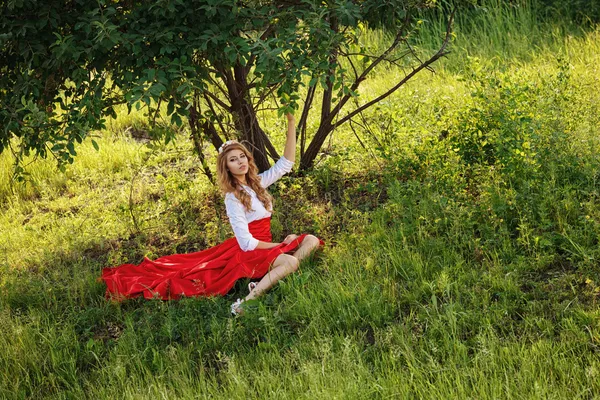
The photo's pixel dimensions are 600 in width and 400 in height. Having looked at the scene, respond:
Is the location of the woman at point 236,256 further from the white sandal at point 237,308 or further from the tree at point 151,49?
the tree at point 151,49

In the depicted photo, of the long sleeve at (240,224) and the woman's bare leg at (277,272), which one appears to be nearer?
the woman's bare leg at (277,272)

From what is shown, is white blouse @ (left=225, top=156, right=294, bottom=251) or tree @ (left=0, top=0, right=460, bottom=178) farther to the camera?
white blouse @ (left=225, top=156, right=294, bottom=251)

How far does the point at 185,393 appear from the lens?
3744 mm

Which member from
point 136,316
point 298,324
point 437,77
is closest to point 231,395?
point 298,324

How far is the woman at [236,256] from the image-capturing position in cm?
488

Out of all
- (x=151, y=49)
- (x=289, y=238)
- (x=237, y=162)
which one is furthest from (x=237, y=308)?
(x=151, y=49)

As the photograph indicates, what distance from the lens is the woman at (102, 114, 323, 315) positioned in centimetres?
488

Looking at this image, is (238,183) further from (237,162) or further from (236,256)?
(236,256)

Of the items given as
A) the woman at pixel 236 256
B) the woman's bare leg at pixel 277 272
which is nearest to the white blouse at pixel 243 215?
the woman at pixel 236 256

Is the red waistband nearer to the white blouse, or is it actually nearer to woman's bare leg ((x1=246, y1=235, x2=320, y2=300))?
the white blouse

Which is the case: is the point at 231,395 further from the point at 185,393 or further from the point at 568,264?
the point at 568,264

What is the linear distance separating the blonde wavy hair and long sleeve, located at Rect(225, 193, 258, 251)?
0.12ft

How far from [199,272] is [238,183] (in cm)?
63

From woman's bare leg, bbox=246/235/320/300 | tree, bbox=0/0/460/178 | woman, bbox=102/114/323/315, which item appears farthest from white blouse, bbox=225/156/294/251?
tree, bbox=0/0/460/178
